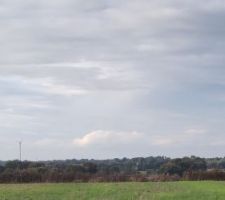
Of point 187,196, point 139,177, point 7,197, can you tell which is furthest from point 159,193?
point 139,177

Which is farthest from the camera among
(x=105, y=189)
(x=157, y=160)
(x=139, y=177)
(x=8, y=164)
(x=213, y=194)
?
(x=157, y=160)

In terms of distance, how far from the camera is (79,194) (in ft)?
154

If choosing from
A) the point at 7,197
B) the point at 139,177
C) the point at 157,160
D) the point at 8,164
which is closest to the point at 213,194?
the point at 7,197

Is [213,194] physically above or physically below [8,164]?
below

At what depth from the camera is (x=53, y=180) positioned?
235 ft

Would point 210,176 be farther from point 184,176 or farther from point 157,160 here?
point 157,160

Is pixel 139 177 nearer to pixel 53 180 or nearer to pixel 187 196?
pixel 53 180

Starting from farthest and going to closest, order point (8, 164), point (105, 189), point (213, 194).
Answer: point (8, 164) < point (105, 189) < point (213, 194)

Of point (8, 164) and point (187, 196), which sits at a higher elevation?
point (8, 164)

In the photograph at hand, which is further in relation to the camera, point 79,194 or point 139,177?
point 139,177

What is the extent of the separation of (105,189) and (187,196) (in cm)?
724

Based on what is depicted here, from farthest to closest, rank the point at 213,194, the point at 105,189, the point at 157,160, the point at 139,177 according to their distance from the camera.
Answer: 1. the point at 157,160
2. the point at 139,177
3. the point at 105,189
4. the point at 213,194

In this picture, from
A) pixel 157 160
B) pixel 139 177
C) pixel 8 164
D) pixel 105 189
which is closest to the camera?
pixel 105 189

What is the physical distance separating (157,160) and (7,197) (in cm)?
7846
